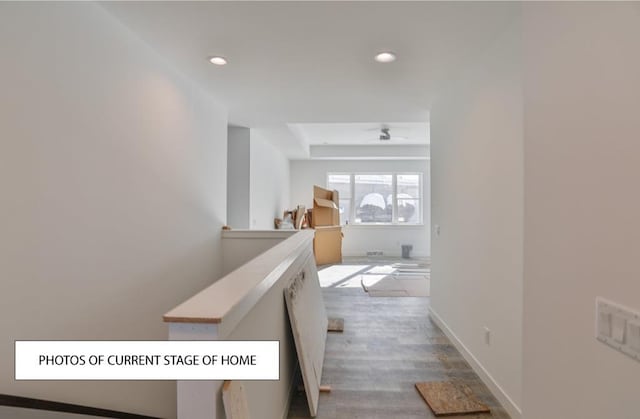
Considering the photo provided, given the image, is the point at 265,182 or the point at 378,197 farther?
the point at 378,197

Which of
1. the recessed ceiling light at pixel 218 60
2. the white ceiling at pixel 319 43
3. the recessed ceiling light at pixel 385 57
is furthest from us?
the recessed ceiling light at pixel 218 60

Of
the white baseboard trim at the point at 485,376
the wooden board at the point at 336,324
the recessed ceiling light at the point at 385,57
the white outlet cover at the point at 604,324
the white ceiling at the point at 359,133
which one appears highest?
the white ceiling at the point at 359,133

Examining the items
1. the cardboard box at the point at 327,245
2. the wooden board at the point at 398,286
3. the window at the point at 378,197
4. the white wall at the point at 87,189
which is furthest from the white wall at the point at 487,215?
the window at the point at 378,197

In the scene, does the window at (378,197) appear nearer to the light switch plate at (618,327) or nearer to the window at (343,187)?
the window at (343,187)

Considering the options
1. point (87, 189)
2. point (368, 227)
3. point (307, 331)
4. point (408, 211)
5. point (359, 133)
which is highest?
point (359, 133)

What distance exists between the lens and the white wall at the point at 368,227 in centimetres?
796

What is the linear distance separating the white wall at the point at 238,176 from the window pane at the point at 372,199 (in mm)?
4101

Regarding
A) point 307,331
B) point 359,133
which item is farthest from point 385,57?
Answer: point 359,133

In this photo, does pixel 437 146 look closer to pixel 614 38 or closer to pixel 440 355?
pixel 440 355

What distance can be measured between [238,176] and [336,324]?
2.57 m

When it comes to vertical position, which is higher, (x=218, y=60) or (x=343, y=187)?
(x=218, y=60)

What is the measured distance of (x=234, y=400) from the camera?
38.7 inches

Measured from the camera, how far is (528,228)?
3.69ft

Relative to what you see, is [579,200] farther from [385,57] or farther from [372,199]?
[372,199]
